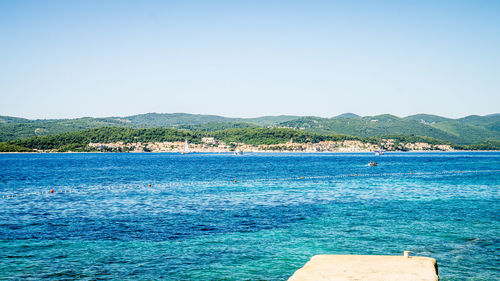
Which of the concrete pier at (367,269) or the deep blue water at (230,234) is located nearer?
the concrete pier at (367,269)

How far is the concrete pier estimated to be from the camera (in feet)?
49.3

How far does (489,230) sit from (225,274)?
22.1 metres

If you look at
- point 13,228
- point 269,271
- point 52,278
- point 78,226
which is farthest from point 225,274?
point 13,228

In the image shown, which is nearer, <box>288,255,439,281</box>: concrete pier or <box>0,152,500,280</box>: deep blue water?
<box>288,255,439,281</box>: concrete pier

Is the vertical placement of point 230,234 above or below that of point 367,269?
below

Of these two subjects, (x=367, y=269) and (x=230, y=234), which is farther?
(x=230, y=234)

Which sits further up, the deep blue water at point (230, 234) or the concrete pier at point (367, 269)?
the concrete pier at point (367, 269)

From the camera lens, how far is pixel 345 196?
5594cm

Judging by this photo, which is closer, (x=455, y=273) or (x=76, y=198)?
(x=455, y=273)

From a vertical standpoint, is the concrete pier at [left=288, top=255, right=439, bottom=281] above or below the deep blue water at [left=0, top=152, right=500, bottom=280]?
above

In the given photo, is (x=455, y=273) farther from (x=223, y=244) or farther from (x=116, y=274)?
(x=116, y=274)

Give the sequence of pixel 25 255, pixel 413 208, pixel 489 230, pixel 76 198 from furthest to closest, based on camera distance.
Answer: pixel 76 198 → pixel 413 208 → pixel 489 230 → pixel 25 255

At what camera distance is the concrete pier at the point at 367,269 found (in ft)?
49.3

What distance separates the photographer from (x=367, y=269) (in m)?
16.1
